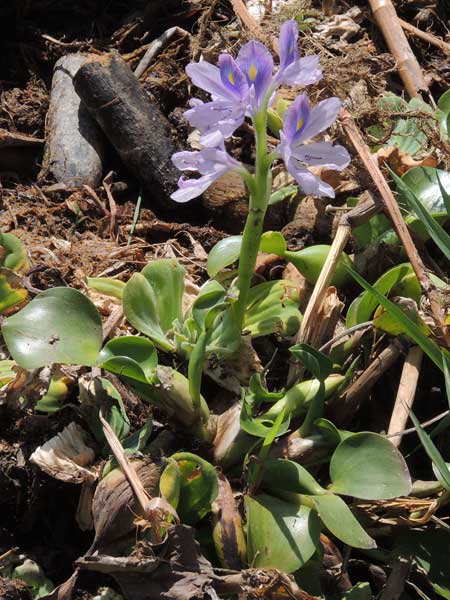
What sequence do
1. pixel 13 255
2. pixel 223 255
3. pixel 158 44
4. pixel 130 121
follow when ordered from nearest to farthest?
pixel 223 255 < pixel 13 255 < pixel 130 121 < pixel 158 44

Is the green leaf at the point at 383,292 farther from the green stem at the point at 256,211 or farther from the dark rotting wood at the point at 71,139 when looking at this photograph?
the dark rotting wood at the point at 71,139

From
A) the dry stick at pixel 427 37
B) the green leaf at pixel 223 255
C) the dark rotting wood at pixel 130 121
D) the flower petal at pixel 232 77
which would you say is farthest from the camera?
the dry stick at pixel 427 37

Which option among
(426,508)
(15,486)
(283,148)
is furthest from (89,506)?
(283,148)

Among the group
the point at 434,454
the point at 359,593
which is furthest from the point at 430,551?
the point at 434,454

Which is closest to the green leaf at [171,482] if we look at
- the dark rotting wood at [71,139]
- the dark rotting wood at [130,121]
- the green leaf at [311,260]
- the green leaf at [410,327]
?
the green leaf at [410,327]

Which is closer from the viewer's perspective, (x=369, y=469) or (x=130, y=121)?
(x=369, y=469)

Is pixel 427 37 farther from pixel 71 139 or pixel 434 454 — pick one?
pixel 434 454

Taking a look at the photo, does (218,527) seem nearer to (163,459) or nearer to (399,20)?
(163,459)
